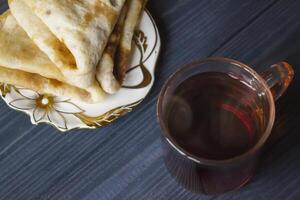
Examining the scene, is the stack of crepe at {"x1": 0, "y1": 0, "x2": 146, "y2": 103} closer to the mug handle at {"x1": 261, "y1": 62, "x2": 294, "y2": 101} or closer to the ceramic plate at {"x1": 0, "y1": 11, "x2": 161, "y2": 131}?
the ceramic plate at {"x1": 0, "y1": 11, "x2": 161, "y2": 131}

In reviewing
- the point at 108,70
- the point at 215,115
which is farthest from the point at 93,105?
the point at 215,115

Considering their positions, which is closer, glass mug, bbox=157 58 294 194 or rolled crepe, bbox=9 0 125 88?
glass mug, bbox=157 58 294 194

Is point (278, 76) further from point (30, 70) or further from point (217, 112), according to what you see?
point (30, 70)

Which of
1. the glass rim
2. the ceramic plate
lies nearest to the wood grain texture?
the ceramic plate

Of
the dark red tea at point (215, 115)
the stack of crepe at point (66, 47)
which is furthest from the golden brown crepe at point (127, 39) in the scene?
the dark red tea at point (215, 115)

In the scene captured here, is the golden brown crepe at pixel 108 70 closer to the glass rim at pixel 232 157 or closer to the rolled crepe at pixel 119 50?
the rolled crepe at pixel 119 50

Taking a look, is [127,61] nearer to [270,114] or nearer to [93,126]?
[93,126]

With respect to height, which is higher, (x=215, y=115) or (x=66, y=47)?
(x=66, y=47)

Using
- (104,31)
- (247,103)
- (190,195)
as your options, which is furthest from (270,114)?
(104,31)
